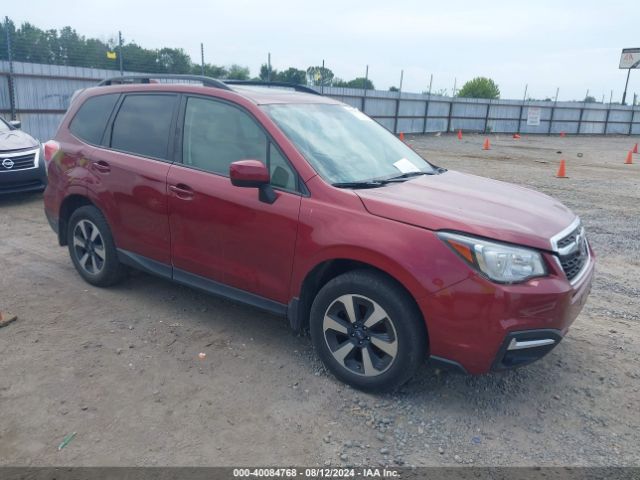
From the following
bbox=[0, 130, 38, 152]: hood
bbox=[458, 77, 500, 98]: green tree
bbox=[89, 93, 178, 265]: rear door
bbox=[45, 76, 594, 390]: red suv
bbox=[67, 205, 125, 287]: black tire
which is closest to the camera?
bbox=[45, 76, 594, 390]: red suv

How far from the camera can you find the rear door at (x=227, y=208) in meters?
3.50

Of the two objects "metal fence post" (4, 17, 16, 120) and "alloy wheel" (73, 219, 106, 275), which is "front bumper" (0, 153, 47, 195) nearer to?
"alloy wheel" (73, 219, 106, 275)

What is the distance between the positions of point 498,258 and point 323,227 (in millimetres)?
1047

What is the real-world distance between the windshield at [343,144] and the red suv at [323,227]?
0.02m

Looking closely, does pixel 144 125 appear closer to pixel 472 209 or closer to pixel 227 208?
pixel 227 208

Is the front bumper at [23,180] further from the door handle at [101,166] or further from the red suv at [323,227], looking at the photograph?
the door handle at [101,166]

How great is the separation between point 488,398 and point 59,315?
3.36m

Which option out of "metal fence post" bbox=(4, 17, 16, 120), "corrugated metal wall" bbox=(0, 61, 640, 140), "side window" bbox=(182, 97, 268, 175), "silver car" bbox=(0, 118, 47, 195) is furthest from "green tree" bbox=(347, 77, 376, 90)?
"side window" bbox=(182, 97, 268, 175)

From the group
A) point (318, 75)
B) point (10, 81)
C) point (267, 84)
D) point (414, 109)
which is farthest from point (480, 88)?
point (267, 84)

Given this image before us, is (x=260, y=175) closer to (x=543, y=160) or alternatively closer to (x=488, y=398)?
(x=488, y=398)

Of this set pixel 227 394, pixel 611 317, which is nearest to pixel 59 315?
pixel 227 394

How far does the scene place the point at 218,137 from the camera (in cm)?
390

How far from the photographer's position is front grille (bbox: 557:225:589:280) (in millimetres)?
3067

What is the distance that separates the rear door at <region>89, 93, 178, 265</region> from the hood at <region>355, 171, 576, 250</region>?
1.75m
